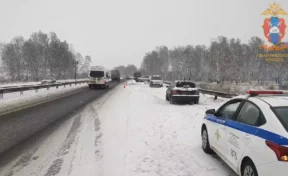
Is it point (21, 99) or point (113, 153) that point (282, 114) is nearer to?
point (113, 153)

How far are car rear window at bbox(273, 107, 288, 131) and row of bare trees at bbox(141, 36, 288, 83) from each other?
55313 mm

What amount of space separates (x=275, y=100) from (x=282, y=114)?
0.48 m

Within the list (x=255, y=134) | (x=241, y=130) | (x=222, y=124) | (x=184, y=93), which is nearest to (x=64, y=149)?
(x=222, y=124)

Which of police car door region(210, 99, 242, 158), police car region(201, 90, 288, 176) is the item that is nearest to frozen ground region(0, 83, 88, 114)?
police car door region(210, 99, 242, 158)

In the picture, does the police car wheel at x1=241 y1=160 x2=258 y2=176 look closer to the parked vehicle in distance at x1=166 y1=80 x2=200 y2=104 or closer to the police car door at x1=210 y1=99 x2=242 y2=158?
the police car door at x1=210 y1=99 x2=242 y2=158

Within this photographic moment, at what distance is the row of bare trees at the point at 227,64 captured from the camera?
65.3 metres

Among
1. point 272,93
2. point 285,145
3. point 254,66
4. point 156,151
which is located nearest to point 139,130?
point 156,151

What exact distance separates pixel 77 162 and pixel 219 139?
312cm

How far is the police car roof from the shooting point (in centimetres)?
394

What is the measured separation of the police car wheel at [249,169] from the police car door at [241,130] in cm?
18

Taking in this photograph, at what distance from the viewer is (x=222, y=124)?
5.18m

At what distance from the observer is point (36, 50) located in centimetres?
7831

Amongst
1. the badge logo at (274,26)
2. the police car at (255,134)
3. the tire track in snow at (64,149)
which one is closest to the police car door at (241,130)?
the police car at (255,134)

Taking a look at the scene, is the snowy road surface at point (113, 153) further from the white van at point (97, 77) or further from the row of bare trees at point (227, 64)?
the row of bare trees at point (227, 64)
